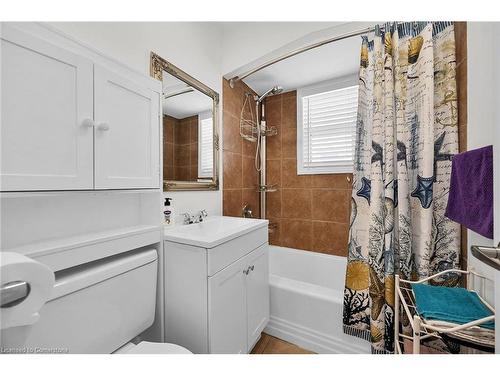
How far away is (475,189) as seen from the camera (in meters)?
0.81

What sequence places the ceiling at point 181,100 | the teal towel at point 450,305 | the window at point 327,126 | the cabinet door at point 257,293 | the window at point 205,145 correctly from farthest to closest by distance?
the window at point 327,126 < the window at point 205,145 < the ceiling at point 181,100 < the cabinet door at point 257,293 < the teal towel at point 450,305

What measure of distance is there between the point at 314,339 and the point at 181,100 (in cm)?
188

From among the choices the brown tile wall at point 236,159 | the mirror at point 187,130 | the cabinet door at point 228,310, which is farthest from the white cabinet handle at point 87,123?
the brown tile wall at point 236,159

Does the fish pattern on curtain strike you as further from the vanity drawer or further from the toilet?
the toilet

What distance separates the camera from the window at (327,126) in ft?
6.75

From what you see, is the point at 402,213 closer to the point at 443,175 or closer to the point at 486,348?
the point at 443,175

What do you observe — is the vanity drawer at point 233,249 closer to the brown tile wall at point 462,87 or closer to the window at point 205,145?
the window at point 205,145

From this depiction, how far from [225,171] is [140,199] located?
886 millimetres

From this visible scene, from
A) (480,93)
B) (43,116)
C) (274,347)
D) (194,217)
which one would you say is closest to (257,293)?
(274,347)

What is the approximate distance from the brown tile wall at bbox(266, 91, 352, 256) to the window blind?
105mm

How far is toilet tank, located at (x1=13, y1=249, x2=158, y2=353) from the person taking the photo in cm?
67

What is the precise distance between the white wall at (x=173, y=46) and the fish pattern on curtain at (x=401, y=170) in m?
1.12

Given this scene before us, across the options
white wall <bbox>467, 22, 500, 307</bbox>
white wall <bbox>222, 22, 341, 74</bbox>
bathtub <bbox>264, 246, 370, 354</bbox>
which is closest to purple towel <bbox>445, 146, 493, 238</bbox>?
white wall <bbox>467, 22, 500, 307</bbox>
